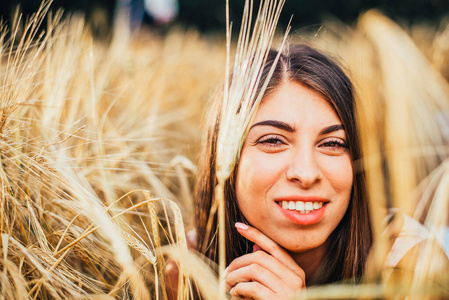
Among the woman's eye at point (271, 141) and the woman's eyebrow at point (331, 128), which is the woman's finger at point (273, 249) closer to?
the woman's eye at point (271, 141)

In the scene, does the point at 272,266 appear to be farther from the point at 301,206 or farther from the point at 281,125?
the point at 281,125

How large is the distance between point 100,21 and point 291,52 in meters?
3.53

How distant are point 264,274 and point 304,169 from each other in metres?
0.36

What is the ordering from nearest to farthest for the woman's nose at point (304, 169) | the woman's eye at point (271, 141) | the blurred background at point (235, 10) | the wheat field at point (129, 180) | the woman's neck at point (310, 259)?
the wheat field at point (129, 180) → the woman's nose at point (304, 169) → the woman's eye at point (271, 141) → the woman's neck at point (310, 259) → the blurred background at point (235, 10)

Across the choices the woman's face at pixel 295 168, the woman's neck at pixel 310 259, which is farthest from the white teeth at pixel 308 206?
the woman's neck at pixel 310 259

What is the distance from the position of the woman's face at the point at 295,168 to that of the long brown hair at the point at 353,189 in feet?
0.15

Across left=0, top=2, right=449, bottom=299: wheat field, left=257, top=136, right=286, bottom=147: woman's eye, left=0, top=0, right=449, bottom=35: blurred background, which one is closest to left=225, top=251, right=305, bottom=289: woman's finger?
left=0, top=2, right=449, bottom=299: wheat field

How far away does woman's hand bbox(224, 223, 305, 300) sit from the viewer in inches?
44.6

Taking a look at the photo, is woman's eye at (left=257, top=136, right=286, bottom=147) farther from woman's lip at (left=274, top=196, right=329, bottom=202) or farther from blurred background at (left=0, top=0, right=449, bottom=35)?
blurred background at (left=0, top=0, right=449, bottom=35)

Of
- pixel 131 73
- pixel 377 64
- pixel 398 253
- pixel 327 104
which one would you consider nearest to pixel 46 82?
pixel 131 73

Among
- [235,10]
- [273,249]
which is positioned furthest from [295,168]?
[235,10]

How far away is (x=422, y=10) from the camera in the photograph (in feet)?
31.9

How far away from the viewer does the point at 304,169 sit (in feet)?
3.61

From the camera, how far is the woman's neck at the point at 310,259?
4.58 feet
